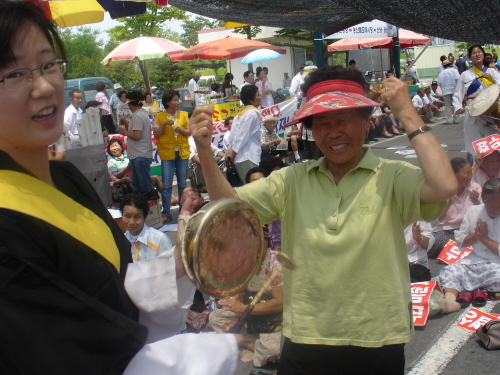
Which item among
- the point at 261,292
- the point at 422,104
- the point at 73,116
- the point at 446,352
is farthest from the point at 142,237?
the point at 422,104

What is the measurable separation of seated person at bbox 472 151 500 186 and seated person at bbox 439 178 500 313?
3.95ft

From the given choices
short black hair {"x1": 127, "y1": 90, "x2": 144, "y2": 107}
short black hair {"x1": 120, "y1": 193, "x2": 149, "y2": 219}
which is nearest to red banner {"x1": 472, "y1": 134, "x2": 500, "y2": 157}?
short black hair {"x1": 120, "y1": 193, "x2": 149, "y2": 219}

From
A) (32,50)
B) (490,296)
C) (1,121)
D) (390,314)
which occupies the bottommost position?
(490,296)

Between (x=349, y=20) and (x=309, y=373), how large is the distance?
9.73 ft

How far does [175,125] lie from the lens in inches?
313

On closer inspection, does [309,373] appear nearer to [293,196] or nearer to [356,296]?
[356,296]

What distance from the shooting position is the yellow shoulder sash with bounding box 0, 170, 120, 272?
125 cm

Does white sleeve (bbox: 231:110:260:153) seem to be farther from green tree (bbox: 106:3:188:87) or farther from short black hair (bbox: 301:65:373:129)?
green tree (bbox: 106:3:188:87)

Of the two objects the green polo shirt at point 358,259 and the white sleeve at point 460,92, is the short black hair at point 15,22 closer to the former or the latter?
the green polo shirt at point 358,259

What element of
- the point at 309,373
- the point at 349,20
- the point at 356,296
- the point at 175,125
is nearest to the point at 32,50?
the point at 356,296

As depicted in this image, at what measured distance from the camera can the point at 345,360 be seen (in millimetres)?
2217

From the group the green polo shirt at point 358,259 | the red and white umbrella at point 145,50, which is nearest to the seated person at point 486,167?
the green polo shirt at point 358,259

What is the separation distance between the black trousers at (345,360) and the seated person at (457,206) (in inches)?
155

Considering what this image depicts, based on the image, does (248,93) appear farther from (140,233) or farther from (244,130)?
(140,233)
